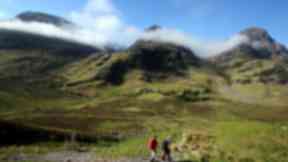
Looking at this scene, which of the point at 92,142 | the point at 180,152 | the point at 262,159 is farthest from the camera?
the point at 92,142

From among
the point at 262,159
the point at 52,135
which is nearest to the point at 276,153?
the point at 262,159

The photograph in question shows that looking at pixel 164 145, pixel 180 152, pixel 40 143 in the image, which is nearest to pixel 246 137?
pixel 180 152

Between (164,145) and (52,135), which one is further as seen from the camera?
(52,135)

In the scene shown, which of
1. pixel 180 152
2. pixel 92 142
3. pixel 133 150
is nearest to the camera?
pixel 180 152

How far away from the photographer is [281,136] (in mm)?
35969

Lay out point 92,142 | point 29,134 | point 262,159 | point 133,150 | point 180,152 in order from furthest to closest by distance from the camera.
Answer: point 92,142 → point 29,134 → point 133,150 → point 180,152 → point 262,159

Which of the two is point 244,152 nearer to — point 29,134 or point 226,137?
point 226,137

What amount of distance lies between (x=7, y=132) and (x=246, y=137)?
35999mm

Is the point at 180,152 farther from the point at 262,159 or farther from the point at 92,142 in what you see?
the point at 92,142

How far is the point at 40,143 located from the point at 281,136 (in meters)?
35.2

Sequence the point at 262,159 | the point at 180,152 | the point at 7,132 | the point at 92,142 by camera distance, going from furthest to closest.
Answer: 1. the point at 92,142
2. the point at 7,132
3. the point at 180,152
4. the point at 262,159

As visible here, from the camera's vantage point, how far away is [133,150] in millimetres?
40875

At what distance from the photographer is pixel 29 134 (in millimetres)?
53906

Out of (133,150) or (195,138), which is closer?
(195,138)
